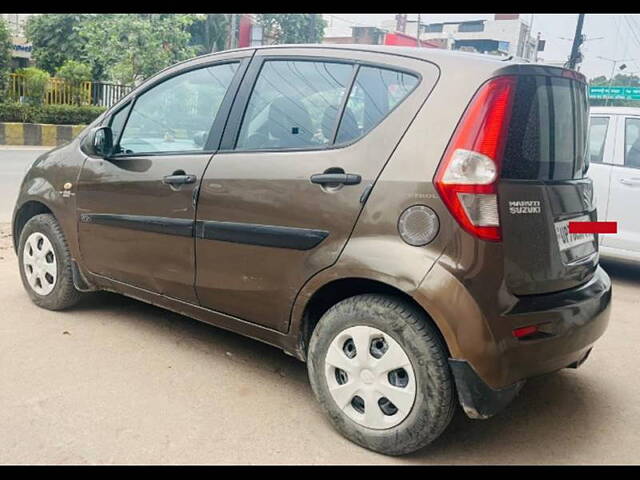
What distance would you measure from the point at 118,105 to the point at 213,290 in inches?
57.5

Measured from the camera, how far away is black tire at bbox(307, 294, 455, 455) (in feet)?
7.88

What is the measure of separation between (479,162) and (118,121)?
2.40 m

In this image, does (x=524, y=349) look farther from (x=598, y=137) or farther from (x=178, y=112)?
(x=598, y=137)

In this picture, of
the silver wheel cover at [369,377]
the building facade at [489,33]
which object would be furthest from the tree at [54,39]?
the building facade at [489,33]

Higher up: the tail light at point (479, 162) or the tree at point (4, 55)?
the tree at point (4, 55)

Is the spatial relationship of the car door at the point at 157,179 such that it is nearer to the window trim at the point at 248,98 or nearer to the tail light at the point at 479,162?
the window trim at the point at 248,98

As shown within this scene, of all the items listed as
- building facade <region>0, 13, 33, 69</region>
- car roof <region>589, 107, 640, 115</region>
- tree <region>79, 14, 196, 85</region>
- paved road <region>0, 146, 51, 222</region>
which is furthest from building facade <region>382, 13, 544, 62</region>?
car roof <region>589, 107, 640, 115</region>

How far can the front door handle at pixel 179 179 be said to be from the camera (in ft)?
10.4

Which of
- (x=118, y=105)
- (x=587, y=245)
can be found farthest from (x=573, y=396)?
(x=118, y=105)

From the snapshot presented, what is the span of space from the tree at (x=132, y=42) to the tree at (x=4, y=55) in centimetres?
313

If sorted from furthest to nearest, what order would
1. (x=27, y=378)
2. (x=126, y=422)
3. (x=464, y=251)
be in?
(x=27, y=378), (x=126, y=422), (x=464, y=251)

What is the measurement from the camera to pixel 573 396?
3.25 m

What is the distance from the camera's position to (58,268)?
405cm
